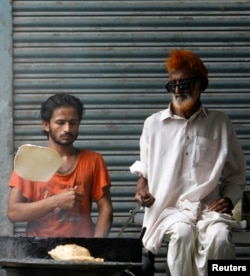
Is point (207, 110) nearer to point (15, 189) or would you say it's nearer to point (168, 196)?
point (168, 196)

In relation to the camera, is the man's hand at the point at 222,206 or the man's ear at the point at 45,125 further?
the man's ear at the point at 45,125

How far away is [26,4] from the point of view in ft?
31.9

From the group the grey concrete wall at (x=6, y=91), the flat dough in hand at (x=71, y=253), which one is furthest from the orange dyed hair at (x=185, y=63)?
the flat dough in hand at (x=71, y=253)

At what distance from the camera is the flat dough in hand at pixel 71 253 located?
7.75 m

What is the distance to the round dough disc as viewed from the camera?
357 inches

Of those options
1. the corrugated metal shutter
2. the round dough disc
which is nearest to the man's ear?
the round dough disc

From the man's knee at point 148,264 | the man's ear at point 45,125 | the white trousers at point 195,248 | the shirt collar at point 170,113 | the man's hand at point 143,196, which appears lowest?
the man's knee at point 148,264

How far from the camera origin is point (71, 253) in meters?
7.85

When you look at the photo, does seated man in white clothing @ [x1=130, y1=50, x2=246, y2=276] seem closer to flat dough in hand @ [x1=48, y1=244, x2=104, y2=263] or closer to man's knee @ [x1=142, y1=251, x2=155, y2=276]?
man's knee @ [x1=142, y1=251, x2=155, y2=276]

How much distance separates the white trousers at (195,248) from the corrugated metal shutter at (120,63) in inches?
50.9

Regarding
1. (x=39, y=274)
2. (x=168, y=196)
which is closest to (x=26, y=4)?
(x=168, y=196)

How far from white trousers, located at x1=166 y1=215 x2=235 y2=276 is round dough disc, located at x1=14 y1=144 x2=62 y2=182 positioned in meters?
1.10

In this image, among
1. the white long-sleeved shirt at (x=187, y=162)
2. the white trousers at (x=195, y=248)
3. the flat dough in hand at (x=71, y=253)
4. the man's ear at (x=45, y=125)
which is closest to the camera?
the flat dough in hand at (x=71, y=253)

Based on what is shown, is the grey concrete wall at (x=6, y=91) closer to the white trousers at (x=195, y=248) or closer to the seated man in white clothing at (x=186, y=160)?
the seated man in white clothing at (x=186, y=160)
